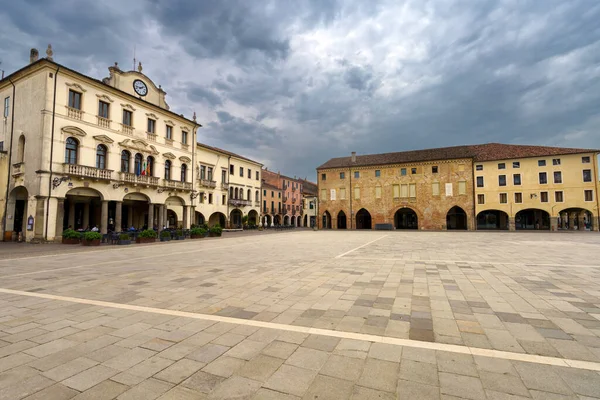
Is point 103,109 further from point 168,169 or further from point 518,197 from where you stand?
point 518,197

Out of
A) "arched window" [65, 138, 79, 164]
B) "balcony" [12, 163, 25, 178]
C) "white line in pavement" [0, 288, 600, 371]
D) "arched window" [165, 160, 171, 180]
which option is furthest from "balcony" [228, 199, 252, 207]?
"white line in pavement" [0, 288, 600, 371]

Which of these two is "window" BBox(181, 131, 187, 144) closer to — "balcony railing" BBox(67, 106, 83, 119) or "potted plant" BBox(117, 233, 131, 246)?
"balcony railing" BBox(67, 106, 83, 119)

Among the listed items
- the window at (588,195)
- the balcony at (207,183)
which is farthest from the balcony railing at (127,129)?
the window at (588,195)

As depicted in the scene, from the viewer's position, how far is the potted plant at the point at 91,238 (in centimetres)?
1730

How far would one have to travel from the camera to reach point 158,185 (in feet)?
87.2

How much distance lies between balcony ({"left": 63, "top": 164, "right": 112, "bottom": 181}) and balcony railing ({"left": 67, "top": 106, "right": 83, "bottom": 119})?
3623mm

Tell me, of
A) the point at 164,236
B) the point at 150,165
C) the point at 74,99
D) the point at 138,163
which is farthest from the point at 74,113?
the point at 164,236

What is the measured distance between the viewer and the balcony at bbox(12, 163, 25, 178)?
19936 millimetres

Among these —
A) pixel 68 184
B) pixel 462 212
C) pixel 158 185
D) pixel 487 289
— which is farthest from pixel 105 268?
pixel 462 212

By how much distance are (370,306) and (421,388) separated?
252 cm

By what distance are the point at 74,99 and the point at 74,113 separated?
111 centimetres

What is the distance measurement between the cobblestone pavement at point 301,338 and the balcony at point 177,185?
70.0 ft

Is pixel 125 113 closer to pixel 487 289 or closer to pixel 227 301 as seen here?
pixel 227 301

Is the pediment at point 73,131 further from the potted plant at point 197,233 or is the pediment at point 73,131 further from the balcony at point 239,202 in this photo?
the balcony at point 239,202
